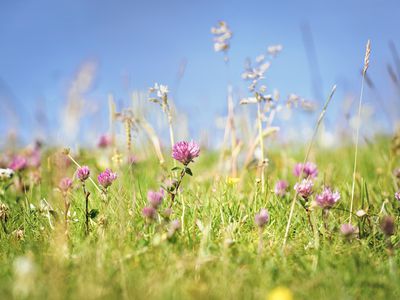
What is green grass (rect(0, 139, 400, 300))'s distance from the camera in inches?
62.0

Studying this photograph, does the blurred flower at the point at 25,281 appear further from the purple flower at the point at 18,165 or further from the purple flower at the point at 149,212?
the purple flower at the point at 18,165

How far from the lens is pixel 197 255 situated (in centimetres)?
192

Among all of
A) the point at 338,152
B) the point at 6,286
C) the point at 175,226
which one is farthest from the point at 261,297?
the point at 338,152

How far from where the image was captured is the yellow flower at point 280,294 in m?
1.50

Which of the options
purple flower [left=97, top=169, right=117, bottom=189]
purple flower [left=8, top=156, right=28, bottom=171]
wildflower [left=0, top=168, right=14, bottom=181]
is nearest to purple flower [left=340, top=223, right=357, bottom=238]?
purple flower [left=97, top=169, right=117, bottom=189]

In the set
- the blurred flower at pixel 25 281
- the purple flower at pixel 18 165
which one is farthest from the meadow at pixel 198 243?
the purple flower at pixel 18 165

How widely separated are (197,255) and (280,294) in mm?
486

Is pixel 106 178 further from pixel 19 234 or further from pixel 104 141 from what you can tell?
pixel 104 141

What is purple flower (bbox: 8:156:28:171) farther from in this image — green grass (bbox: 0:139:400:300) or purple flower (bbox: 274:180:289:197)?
purple flower (bbox: 274:180:289:197)

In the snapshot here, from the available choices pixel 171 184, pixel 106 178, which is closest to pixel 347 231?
pixel 171 184

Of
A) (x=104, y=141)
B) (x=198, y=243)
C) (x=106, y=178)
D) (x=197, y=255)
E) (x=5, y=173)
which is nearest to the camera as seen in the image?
(x=197, y=255)

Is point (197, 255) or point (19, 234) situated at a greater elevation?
point (19, 234)

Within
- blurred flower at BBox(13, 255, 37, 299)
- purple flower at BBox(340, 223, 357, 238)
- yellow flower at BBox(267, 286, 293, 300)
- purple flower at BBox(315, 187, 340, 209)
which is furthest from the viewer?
purple flower at BBox(315, 187, 340, 209)

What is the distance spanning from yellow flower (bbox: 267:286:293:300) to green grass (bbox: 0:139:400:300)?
0.10 feet
